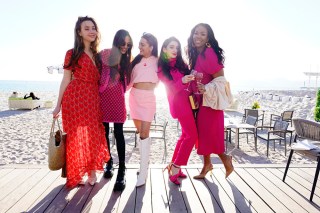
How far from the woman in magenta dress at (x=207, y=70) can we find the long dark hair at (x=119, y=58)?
727mm

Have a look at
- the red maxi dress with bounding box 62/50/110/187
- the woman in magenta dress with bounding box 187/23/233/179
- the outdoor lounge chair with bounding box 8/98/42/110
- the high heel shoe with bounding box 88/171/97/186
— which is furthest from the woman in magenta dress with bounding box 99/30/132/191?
the outdoor lounge chair with bounding box 8/98/42/110

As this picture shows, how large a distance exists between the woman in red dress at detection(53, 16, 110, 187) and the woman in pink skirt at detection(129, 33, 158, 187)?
42 centimetres

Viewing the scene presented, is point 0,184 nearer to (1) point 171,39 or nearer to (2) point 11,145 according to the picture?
(1) point 171,39

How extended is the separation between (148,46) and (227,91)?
1011 millimetres

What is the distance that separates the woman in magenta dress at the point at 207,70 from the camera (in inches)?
121

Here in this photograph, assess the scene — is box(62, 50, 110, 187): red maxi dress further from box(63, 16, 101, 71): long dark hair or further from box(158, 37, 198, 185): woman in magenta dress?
box(158, 37, 198, 185): woman in magenta dress

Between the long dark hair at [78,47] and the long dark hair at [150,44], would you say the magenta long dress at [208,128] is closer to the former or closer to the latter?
the long dark hair at [150,44]

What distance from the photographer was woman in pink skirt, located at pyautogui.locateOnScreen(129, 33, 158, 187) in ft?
10.2

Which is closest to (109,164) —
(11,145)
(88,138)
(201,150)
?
(88,138)

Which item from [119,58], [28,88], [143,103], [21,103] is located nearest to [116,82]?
[119,58]

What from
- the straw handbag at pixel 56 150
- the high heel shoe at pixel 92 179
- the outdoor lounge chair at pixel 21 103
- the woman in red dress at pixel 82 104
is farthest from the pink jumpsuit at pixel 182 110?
the outdoor lounge chair at pixel 21 103

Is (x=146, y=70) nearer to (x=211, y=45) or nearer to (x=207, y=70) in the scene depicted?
(x=207, y=70)

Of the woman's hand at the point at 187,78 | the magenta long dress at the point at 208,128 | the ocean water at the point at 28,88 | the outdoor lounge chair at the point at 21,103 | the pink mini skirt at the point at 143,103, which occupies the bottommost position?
the ocean water at the point at 28,88

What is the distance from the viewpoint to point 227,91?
3152 mm
